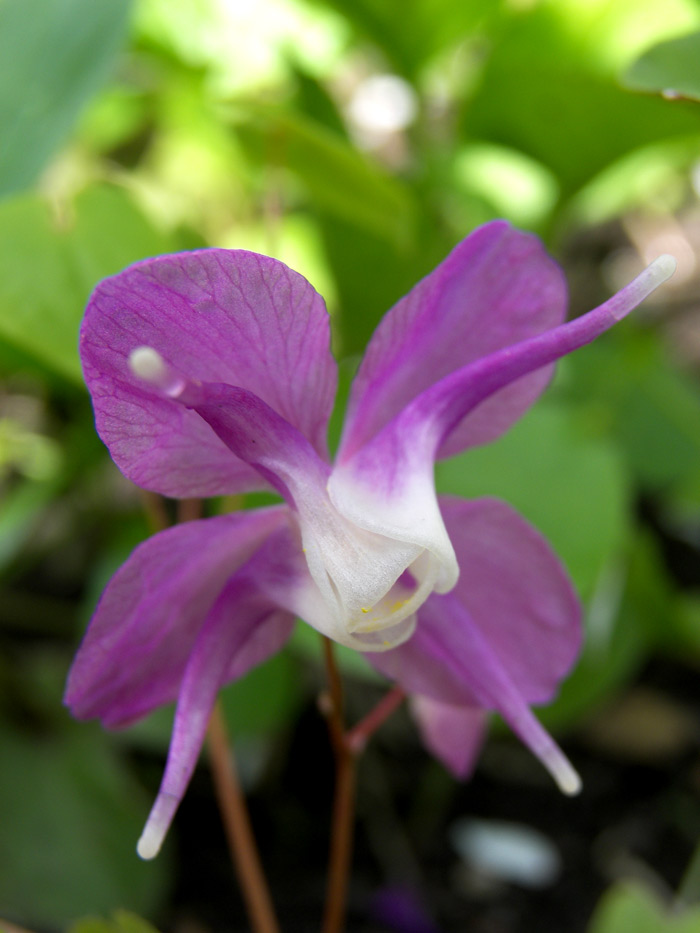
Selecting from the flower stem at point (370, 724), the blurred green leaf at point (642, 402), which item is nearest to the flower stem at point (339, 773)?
the flower stem at point (370, 724)

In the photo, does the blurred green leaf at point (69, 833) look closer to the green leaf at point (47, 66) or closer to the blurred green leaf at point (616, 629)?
the blurred green leaf at point (616, 629)

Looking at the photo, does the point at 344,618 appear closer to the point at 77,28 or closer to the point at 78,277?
the point at 78,277

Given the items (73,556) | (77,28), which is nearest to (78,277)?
(77,28)

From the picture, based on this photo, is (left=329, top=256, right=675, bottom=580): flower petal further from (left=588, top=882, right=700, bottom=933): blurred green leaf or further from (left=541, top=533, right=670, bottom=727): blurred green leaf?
(left=541, top=533, right=670, bottom=727): blurred green leaf

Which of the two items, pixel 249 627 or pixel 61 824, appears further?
pixel 61 824

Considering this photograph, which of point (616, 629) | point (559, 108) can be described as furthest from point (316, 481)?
point (616, 629)

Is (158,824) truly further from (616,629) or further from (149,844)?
(616,629)

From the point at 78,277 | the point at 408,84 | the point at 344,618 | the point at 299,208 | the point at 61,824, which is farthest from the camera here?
the point at 299,208

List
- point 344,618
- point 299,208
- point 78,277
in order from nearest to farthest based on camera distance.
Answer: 1. point 344,618
2. point 78,277
3. point 299,208
